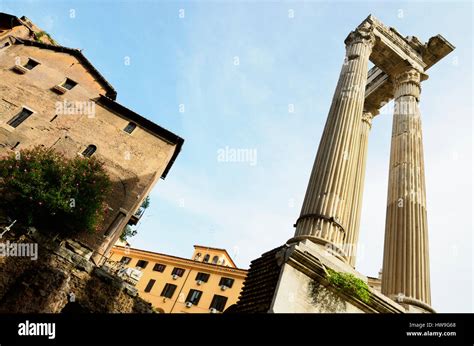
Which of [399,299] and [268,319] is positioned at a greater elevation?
[399,299]

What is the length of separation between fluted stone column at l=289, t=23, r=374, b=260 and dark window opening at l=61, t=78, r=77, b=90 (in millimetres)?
23172

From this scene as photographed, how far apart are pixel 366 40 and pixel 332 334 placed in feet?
38.1

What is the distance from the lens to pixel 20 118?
73.8 ft

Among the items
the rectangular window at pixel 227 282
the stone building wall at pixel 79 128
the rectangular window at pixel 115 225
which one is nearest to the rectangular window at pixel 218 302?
the rectangular window at pixel 227 282

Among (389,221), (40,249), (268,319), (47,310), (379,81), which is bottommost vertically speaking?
(47,310)

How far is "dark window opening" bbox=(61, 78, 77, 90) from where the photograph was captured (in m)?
26.2

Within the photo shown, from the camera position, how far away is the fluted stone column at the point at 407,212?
25.7 feet

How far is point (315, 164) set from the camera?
8758 mm

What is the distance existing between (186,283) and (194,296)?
1.94 meters

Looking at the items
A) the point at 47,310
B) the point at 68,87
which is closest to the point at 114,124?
the point at 68,87

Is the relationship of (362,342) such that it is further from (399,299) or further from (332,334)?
(399,299)

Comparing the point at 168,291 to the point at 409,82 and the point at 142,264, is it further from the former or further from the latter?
the point at 409,82

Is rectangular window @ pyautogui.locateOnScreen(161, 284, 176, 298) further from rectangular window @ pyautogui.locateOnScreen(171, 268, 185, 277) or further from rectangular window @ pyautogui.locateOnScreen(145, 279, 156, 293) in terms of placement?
rectangular window @ pyautogui.locateOnScreen(145, 279, 156, 293)

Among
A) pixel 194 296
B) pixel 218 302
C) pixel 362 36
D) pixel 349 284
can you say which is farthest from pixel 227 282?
pixel 349 284
